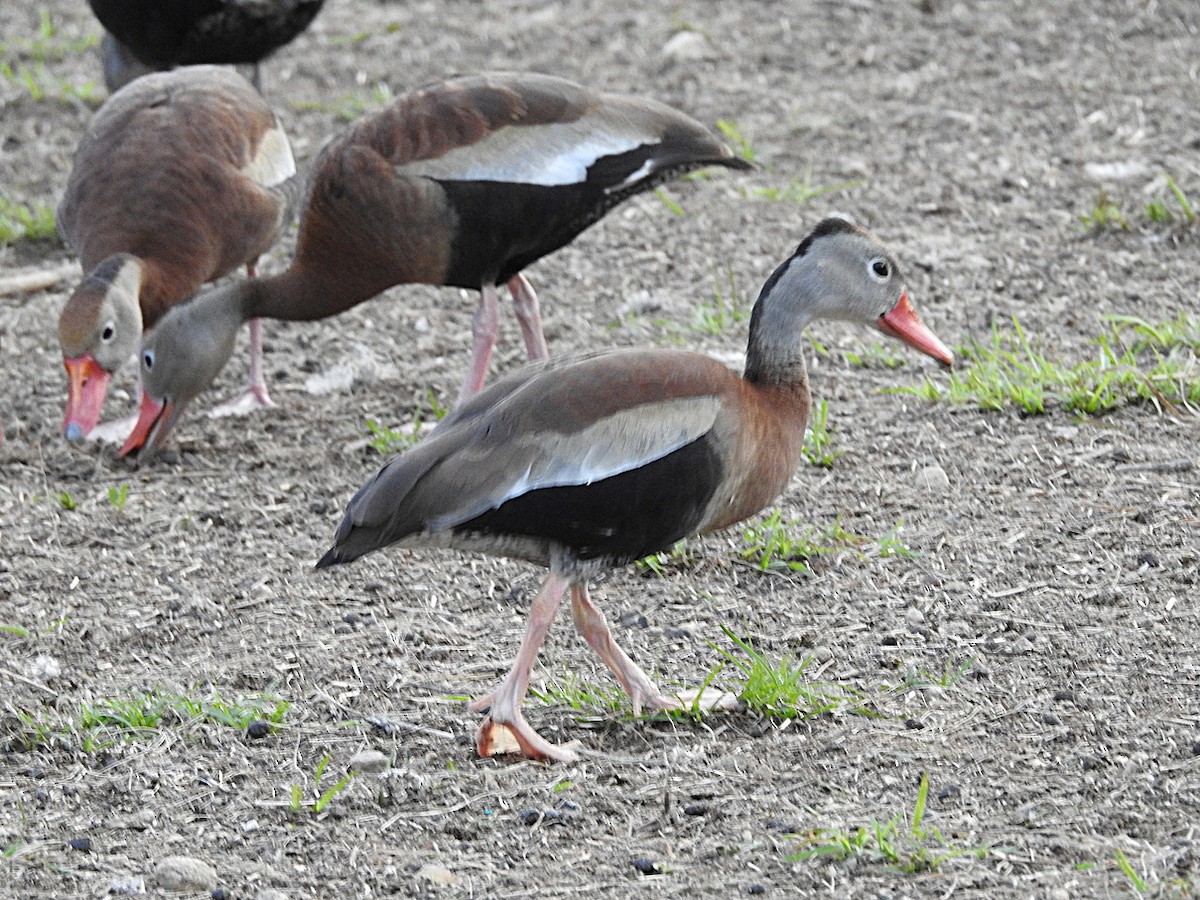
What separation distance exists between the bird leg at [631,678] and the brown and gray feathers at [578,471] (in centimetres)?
18

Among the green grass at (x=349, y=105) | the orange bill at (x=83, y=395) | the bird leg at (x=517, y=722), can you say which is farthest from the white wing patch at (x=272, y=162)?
the bird leg at (x=517, y=722)

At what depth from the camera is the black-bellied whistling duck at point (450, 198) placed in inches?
216

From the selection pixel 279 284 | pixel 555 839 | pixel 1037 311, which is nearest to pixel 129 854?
pixel 555 839

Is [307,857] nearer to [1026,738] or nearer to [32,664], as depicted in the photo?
[32,664]

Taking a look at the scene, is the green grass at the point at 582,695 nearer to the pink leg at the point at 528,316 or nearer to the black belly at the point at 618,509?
the black belly at the point at 618,509

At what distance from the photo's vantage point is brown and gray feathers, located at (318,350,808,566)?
372 centimetres

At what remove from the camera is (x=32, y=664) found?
4.30 m

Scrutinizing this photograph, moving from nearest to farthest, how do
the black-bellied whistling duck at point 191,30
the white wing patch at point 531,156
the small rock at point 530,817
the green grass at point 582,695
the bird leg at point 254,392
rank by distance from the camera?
the small rock at point 530,817
the green grass at point 582,695
the white wing patch at point 531,156
the bird leg at point 254,392
the black-bellied whistling duck at point 191,30

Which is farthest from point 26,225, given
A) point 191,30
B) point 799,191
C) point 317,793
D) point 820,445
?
point 317,793

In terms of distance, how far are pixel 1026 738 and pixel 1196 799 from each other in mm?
414

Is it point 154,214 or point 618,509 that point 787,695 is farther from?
point 154,214

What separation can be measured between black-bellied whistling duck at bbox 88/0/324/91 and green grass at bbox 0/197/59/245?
2.45ft

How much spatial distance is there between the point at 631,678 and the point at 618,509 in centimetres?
41

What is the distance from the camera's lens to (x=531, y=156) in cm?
552
